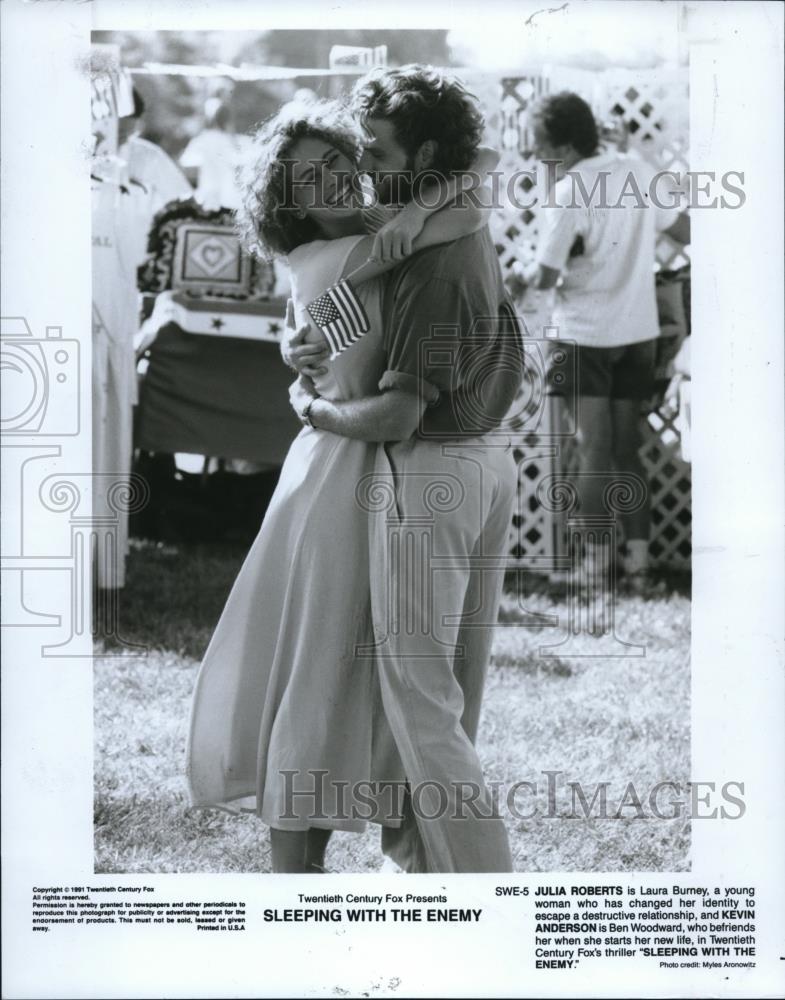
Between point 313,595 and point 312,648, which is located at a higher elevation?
point 313,595

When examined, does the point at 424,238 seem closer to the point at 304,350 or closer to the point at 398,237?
the point at 398,237

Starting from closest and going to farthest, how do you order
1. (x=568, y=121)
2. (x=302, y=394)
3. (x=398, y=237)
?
(x=398, y=237)
(x=302, y=394)
(x=568, y=121)

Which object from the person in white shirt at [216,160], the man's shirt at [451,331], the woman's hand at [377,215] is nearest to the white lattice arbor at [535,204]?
the man's shirt at [451,331]

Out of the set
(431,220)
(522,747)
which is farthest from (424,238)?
(522,747)

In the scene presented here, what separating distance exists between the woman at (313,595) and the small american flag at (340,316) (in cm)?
2

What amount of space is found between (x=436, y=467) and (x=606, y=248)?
64 cm

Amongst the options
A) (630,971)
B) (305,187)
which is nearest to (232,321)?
(305,187)

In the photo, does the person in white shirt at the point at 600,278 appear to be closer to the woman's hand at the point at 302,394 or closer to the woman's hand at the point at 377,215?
the woman's hand at the point at 377,215

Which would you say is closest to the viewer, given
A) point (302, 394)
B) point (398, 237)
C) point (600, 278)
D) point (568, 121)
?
point (398, 237)

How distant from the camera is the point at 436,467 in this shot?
320 cm

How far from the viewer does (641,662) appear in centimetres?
341

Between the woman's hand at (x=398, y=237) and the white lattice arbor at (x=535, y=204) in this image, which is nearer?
the woman's hand at (x=398, y=237)

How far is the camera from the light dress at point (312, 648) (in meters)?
3.19

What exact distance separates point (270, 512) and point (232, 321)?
72cm
